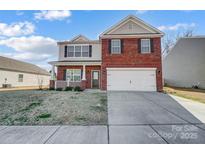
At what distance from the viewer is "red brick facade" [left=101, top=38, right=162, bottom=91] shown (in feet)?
45.1

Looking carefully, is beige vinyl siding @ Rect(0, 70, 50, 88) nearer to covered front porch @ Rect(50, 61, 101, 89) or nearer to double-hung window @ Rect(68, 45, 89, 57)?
covered front porch @ Rect(50, 61, 101, 89)

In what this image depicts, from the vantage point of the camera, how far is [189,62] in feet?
63.7

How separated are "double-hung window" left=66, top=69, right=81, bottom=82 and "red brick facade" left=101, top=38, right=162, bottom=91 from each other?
335 cm

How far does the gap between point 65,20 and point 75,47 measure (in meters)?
4.99

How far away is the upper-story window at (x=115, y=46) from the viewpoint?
14.1 m

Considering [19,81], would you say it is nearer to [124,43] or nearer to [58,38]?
[58,38]

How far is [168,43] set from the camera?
108ft

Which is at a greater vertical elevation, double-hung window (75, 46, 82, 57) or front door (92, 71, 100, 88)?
double-hung window (75, 46, 82, 57)

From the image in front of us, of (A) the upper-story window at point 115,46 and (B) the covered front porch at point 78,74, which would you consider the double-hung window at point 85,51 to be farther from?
(A) the upper-story window at point 115,46

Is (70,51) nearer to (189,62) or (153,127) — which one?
(153,127)

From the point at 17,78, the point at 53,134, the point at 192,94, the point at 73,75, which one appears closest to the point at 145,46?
the point at 192,94

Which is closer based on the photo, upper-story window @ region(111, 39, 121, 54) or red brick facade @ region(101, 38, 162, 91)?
red brick facade @ region(101, 38, 162, 91)

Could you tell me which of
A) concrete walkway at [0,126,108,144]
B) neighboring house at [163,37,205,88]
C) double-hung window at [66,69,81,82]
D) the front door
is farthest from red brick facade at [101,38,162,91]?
concrete walkway at [0,126,108,144]

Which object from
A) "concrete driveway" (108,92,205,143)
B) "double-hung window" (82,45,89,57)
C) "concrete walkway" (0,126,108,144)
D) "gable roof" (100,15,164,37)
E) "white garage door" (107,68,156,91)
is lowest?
"concrete walkway" (0,126,108,144)
